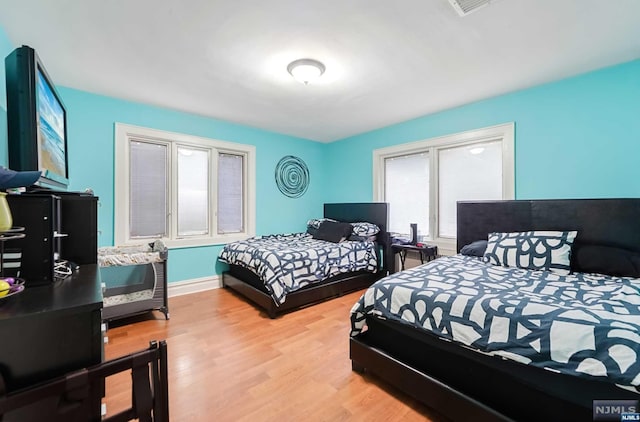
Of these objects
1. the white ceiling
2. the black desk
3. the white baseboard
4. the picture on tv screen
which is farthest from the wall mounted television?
the white baseboard

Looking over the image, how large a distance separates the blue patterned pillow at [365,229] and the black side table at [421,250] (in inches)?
14.0

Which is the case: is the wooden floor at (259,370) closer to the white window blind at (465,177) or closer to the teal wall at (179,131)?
the teal wall at (179,131)

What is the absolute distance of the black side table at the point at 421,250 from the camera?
3.45 metres

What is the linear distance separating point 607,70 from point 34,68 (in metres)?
4.16

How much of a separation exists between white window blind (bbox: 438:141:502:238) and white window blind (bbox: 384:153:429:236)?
0.76ft

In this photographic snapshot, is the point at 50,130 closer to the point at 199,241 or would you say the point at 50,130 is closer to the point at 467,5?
the point at 199,241

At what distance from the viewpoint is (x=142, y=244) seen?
325 centimetres

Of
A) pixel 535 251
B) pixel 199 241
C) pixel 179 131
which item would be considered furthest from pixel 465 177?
pixel 179 131

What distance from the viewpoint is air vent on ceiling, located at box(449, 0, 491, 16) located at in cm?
163

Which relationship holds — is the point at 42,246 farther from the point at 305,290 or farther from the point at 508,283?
the point at 508,283

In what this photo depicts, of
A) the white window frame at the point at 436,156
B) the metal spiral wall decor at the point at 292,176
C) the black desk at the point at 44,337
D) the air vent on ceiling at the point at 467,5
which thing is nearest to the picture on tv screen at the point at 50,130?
the black desk at the point at 44,337

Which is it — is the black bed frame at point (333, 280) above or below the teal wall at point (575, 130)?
below

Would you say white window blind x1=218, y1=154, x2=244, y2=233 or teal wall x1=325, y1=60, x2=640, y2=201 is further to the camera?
white window blind x1=218, y1=154, x2=244, y2=233

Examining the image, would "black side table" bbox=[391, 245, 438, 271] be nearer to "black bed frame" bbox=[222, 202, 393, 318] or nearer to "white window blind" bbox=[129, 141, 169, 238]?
"black bed frame" bbox=[222, 202, 393, 318]
